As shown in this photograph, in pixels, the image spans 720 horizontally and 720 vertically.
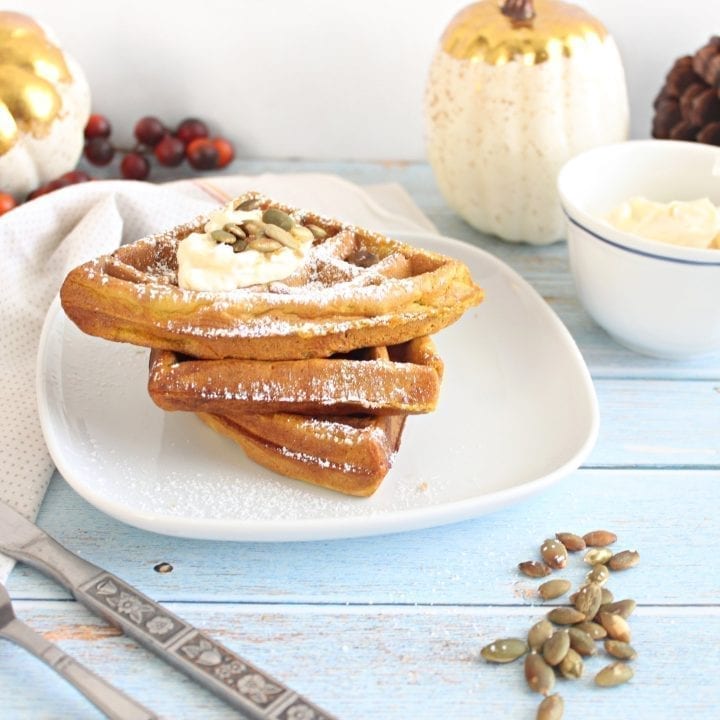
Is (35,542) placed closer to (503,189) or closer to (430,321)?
(430,321)

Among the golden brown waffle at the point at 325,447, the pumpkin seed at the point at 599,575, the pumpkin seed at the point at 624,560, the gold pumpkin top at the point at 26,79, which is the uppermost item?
the gold pumpkin top at the point at 26,79

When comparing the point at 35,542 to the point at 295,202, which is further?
the point at 295,202

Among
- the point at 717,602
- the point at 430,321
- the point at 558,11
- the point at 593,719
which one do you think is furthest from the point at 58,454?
the point at 558,11

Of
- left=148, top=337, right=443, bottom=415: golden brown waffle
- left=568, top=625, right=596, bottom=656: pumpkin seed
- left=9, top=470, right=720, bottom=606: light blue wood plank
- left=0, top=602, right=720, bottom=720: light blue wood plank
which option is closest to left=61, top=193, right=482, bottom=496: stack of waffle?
left=148, top=337, right=443, bottom=415: golden brown waffle

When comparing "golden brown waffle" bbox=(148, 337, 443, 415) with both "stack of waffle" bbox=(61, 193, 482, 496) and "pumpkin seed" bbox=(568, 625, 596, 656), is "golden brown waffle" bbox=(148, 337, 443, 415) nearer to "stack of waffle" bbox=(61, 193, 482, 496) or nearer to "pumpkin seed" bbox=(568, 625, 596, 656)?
"stack of waffle" bbox=(61, 193, 482, 496)

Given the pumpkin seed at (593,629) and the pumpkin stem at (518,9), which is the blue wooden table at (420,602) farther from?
the pumpkin stem at (518,9)

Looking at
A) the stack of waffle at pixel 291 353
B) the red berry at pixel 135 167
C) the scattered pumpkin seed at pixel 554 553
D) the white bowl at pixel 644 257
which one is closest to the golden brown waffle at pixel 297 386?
the stack of waffle at pixel 291 353

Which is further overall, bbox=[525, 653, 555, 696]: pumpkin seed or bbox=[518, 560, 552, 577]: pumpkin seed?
bbox=[518, 560, 552, 577]: pumpkin seed
